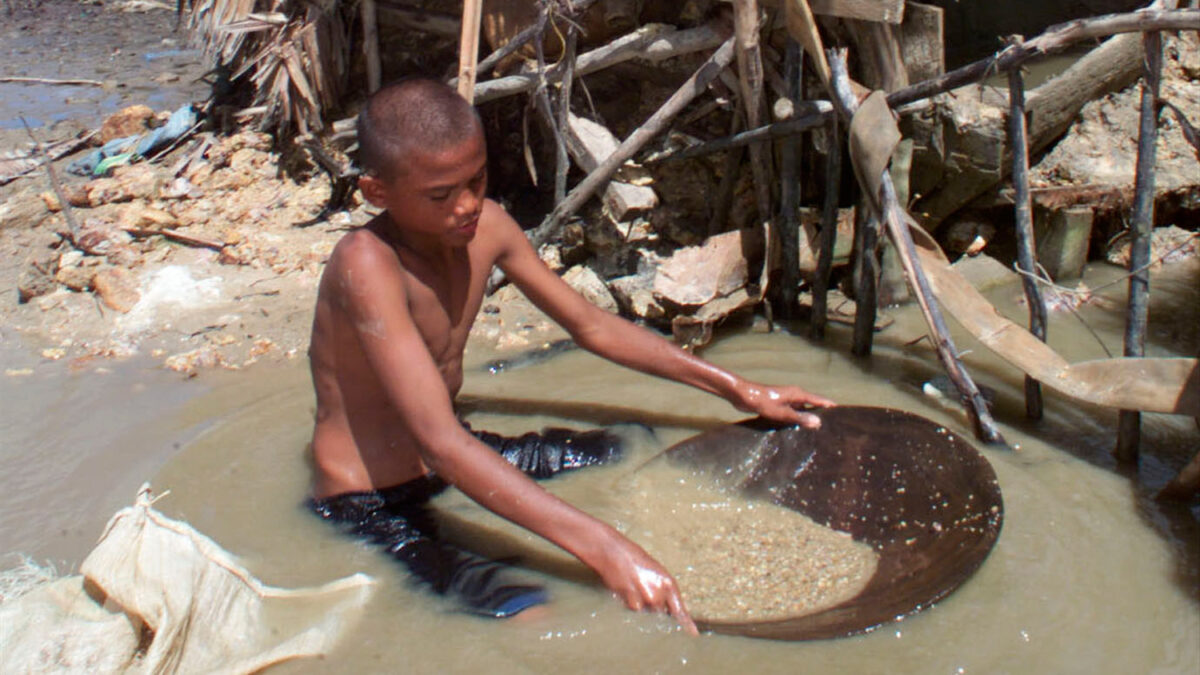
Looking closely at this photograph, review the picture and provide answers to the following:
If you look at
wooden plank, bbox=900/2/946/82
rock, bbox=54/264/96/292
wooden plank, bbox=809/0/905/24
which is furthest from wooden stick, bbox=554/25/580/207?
rock, bbox=54/264/96/292

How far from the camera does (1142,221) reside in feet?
9.55

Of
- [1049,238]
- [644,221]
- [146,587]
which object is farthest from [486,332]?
[1049,238]

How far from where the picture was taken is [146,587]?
2.43m

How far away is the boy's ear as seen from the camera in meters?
2.62

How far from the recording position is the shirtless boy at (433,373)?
2.48 meters

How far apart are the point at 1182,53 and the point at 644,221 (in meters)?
2.61

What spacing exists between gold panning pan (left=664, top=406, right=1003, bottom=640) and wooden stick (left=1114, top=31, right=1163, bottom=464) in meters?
0.52

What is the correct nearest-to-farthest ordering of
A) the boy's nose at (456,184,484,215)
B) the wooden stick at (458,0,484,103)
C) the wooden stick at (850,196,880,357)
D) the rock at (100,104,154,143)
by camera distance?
the boy's nose at (456,184,484,215), the wooden stick at (850,196,880,357), the wooden stick at (458,0,484,103), the rock at (100,104,154,143)

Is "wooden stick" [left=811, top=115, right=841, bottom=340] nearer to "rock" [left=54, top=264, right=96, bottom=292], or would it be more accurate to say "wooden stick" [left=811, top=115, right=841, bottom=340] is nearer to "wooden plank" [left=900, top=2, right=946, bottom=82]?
"wooden plank" [left=900, top=2, right=946, bottom=82]

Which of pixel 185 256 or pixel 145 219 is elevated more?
pixel 145 219

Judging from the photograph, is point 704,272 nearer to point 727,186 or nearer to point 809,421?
point 727,186

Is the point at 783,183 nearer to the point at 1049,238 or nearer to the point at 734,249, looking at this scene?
the point at 734,249

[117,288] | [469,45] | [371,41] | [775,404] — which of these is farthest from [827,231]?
[117,288]

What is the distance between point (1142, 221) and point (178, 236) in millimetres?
3832
